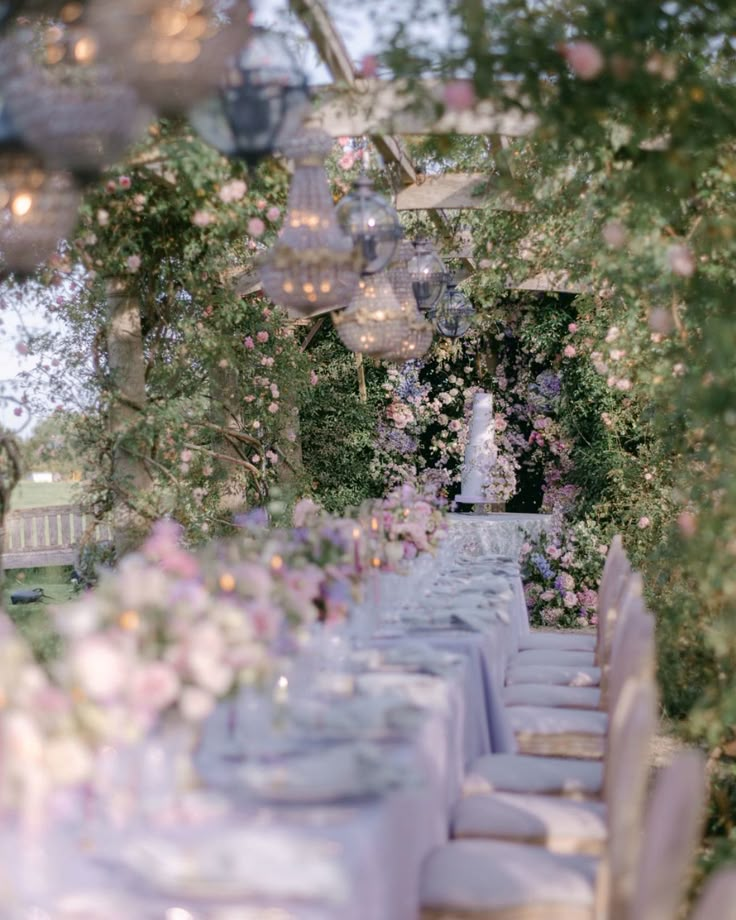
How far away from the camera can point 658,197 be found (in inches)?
136

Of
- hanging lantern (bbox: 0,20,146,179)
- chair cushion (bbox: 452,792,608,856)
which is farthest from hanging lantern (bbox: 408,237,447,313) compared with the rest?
chair cushion (bbox: 452,792,608,856)

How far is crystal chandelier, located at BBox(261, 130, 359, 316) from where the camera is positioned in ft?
14.6

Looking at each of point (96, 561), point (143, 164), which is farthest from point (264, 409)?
point (143, 164)

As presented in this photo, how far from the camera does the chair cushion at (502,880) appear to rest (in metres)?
2.43

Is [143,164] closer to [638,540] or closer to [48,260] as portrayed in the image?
[48,260]

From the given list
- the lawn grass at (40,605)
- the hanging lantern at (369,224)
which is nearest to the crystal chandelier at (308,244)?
the hanging lantern at (369,224)

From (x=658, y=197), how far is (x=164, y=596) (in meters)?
2.09

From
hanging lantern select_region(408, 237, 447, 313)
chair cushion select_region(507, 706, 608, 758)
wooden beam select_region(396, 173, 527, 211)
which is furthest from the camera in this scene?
wooden beam select_region(396, 173, 527, 211)

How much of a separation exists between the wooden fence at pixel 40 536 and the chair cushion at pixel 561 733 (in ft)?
22.3

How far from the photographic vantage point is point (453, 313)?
8172 millimetres

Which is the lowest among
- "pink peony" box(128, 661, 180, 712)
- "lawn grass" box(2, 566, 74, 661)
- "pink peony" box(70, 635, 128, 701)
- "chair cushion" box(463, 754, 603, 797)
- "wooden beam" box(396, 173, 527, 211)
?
"lawn grass" box(2, 566, 74, 661)

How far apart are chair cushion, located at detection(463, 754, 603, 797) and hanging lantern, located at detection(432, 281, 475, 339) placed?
5073 mm

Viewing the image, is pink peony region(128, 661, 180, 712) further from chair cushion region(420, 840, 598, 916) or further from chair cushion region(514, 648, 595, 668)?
chair cushion region(514, 648, 595, 668)

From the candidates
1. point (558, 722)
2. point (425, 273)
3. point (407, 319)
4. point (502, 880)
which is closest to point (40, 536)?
point (425, 273)
